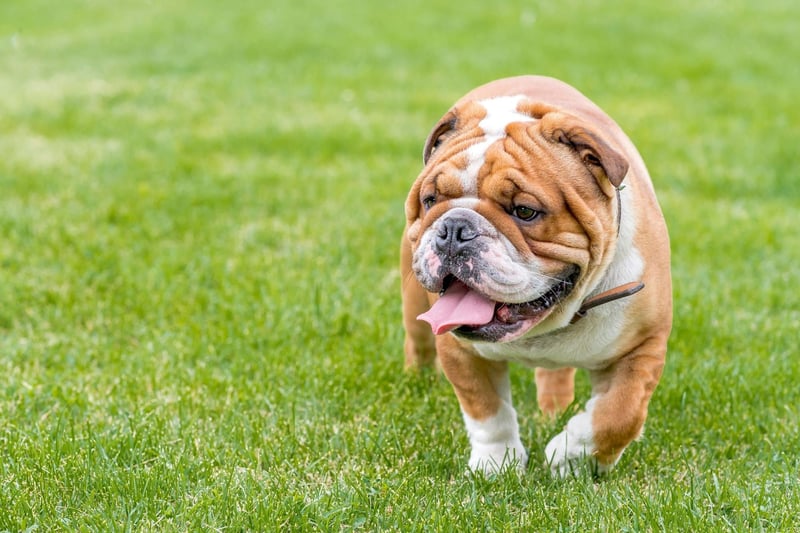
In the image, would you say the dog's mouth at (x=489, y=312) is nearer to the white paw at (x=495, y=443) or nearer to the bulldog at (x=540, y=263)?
the bulldog at (x=540, y=263)

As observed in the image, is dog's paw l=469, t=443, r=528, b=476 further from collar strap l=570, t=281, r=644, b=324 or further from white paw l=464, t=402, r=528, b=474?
collar strap l=570, t=281, r=644, b=324

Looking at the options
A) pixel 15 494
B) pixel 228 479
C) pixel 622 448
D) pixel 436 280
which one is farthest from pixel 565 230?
pixel 15 494

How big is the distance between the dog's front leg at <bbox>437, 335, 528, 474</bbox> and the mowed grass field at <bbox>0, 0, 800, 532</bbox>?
11cm

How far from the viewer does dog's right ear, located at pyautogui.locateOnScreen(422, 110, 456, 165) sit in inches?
143

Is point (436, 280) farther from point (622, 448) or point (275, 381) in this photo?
point (275, 381)

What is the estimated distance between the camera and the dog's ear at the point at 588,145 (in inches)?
127

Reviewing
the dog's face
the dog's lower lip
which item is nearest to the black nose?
the dog's face

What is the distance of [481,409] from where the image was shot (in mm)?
3793

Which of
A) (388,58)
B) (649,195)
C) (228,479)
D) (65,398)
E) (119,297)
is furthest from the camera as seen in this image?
(388,58)

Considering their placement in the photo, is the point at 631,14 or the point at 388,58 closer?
the point at 388,58

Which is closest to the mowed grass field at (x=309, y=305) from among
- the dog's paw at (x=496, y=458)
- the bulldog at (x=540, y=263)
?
the dog's paw at (x=496, y=458)

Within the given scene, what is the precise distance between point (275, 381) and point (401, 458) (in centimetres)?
94

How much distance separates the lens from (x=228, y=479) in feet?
11.5

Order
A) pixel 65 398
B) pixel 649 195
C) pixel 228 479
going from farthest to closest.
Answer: pixel 65 398 < pixel 649 195 < pixel 228 479
